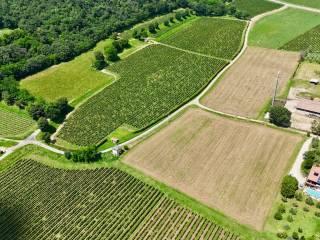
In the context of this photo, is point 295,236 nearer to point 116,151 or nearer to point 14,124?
point 116,151

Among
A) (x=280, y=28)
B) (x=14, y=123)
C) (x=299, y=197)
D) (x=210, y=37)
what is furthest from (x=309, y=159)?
(x=280, y=28)

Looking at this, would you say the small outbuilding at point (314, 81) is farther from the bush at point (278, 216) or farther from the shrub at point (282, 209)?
the bush at point (278, 216)

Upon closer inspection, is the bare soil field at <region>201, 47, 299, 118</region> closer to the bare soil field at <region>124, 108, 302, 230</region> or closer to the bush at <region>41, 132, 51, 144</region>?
the bare soil field at <region>124, 108, 302, 230</region>

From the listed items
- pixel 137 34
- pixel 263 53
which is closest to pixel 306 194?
pixel 263 53

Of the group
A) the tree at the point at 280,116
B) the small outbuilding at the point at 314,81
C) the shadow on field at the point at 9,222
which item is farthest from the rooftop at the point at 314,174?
the shadow on field at the point at 9,222

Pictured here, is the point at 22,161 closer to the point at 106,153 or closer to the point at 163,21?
the point at 106,153

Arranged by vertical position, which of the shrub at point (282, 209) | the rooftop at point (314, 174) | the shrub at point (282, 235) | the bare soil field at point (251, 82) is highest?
the rooftop at point (314, 174)
